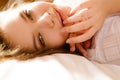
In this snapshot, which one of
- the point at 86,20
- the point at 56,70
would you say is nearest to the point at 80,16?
the point at 86,20

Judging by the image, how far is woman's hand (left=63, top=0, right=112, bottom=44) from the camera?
972mm

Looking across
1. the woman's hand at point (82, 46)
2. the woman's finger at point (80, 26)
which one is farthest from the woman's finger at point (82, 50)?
the woman's finger at point (80, 26)

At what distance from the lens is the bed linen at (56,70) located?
29.6 inches

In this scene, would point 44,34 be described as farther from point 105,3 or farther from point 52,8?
point 105,3

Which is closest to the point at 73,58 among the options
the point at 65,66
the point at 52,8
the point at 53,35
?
the point at 65,66

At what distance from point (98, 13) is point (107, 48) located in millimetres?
157

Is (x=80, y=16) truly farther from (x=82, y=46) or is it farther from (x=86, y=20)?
(x=82, y=46)

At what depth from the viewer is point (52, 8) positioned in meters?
1.08

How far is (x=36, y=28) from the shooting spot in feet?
3.40

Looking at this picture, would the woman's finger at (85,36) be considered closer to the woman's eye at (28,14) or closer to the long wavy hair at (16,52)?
the long wavy hair at (16,52)

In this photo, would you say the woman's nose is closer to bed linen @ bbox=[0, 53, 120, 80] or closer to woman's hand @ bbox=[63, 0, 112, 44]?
woman's hand @ bbox=[63, 0, 112, 44]

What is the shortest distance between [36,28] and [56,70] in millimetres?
311

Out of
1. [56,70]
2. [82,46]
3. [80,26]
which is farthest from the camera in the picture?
[82,46]

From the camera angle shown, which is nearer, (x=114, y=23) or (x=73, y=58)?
(x=73, y=58)
